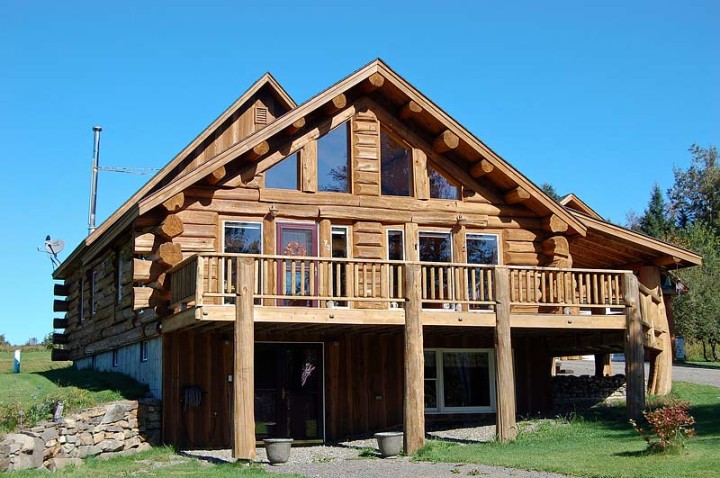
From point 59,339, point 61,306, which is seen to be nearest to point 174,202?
point 61,306

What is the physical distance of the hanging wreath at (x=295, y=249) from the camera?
21.6 meters

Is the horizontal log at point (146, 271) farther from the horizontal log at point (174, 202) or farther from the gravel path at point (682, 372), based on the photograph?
the gravel path at point (682, 372)

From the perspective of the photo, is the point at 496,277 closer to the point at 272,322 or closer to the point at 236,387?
the point at 272,322

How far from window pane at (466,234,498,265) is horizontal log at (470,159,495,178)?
1.62m

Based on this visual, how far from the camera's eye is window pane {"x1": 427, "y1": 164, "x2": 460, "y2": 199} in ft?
76.9

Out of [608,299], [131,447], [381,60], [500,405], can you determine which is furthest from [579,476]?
[381,60]

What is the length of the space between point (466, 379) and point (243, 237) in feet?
24.1

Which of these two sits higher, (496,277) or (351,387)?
(496,277)

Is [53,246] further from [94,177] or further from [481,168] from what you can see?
[481,168]

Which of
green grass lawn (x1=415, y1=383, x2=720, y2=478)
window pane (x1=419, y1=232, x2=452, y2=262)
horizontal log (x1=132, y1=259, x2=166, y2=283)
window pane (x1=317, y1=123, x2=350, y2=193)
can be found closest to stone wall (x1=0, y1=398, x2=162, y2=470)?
horizontal log (x1=132, y1=259, x2=166, y2=283)

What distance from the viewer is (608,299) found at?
846 inches

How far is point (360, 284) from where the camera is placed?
70.9 ft

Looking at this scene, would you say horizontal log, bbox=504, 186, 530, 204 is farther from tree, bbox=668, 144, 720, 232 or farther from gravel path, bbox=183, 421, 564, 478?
tree, bbox=668, 144, 720, 232

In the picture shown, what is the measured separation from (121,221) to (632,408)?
41.5 feet
